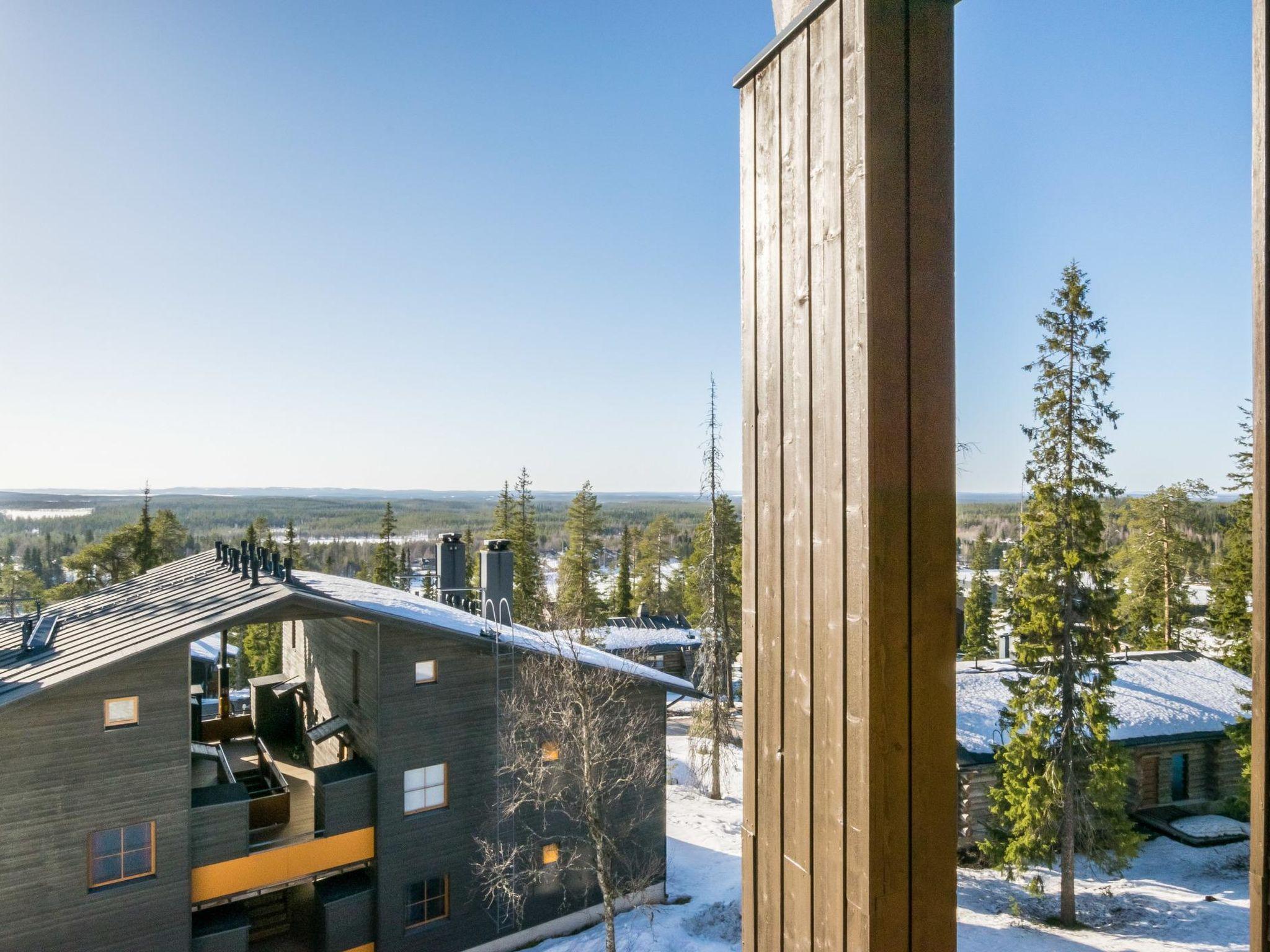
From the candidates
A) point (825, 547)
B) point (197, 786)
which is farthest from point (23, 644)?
point (825, 547)

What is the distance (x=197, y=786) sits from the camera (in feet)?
30.8

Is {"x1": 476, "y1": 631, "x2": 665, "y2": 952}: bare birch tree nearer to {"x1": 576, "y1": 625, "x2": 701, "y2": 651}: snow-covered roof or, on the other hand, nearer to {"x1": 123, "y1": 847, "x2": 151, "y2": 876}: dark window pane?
{"x1": 123, "y1": 847, "x2": 151, "y2": 876}: dark window pane

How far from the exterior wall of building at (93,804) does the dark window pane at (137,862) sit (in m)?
0.10

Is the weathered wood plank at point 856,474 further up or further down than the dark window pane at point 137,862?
further up

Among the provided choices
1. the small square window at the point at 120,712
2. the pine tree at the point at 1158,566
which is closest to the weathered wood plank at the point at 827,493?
the small square window at the point at 120,712

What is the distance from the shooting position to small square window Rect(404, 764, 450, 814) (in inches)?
381

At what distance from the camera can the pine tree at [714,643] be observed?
1647 cm

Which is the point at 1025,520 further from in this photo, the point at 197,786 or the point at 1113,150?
the point at 197,786

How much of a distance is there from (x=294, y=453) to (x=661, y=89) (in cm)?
10329

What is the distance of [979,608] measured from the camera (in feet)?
87.7

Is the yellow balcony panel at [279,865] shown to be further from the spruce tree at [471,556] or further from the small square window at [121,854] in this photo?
the spruce tree at [471,556]

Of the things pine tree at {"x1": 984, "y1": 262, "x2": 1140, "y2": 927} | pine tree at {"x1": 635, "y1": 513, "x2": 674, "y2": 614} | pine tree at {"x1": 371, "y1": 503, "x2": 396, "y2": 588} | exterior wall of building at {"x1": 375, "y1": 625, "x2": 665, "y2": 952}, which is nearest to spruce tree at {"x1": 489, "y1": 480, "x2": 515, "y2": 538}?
pine tree at {"x1": 371, "y1": 503, "x2": 396, "y2": 588}

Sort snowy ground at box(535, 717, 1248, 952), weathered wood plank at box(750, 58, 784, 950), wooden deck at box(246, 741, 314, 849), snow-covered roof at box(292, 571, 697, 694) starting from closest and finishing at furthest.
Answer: weathered wood plank at box(750, 58, 784, 950), wooden deck at box(246, 741, 314, 849), snow-covered roof at box(292, 571, 697, 694), snowy ground at box(535, 717, 1248, 952)

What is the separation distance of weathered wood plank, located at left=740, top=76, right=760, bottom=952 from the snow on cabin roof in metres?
13.4
